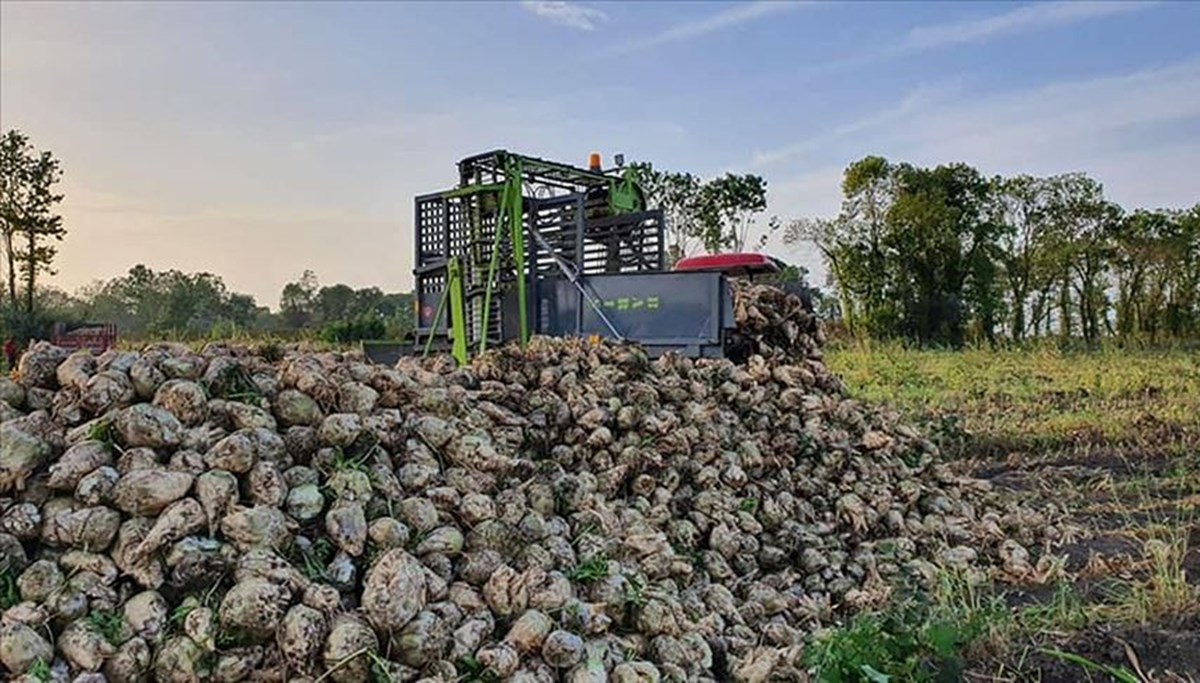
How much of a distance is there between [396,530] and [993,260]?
62.7ft

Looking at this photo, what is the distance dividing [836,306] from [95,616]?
19.3m

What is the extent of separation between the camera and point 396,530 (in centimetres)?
252

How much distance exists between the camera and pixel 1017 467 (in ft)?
21.9

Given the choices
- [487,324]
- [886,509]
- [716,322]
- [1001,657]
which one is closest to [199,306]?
[487,324]

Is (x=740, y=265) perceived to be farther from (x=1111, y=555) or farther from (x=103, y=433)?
(x=103, y=433)

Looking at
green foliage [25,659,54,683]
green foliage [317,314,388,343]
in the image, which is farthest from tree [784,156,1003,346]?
green foliage [25,659,54,683]

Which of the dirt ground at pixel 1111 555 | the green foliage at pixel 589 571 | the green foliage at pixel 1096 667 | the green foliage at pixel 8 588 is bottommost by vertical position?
the dirt ground at pixel 1111 555

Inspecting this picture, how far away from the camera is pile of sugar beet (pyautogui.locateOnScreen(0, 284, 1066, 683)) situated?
7.26 feet

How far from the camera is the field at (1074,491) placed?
2.45 metres

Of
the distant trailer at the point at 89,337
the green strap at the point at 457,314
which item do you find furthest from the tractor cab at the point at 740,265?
the distant trailer at the point at 89,337

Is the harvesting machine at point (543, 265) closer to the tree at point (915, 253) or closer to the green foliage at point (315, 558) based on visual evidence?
the green foliage at point (315, 558)

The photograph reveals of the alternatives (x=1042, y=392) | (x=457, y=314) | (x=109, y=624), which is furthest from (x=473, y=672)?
(x=1042, y=392)

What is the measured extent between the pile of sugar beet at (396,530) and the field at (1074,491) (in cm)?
50

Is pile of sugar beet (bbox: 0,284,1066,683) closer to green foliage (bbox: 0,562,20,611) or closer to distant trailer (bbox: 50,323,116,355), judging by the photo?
green foliage (bbox: 0,562,20,611)
